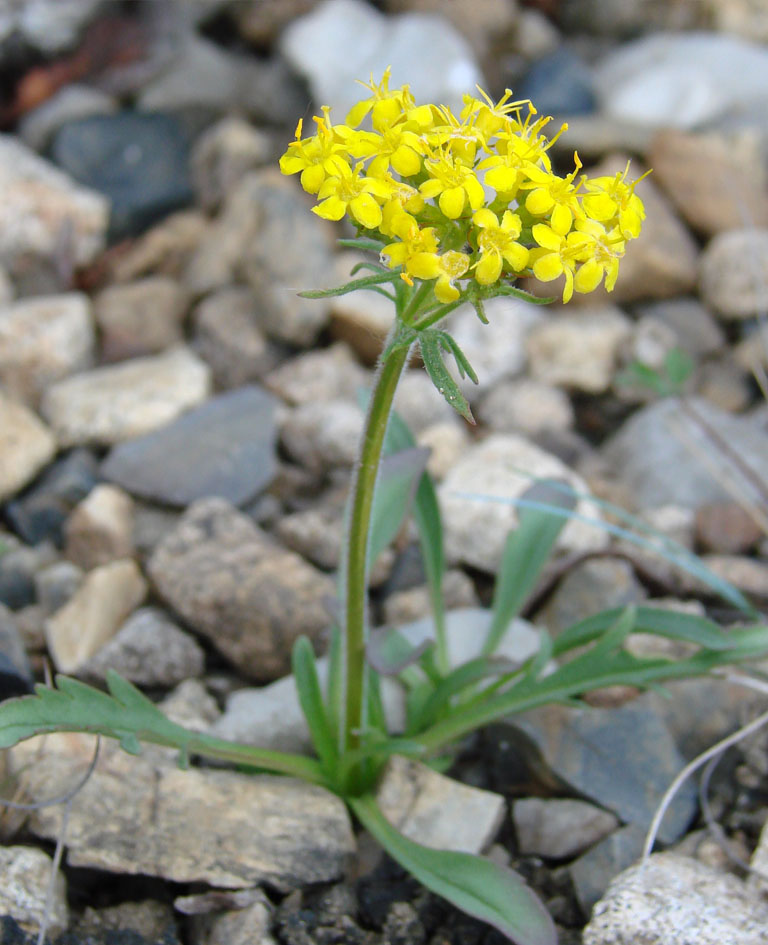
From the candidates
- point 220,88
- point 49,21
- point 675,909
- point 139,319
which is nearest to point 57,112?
point 49,21

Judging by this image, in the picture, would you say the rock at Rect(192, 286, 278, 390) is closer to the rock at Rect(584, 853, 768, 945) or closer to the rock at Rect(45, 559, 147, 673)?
the rock at Rect(45, 559, 147, 673)

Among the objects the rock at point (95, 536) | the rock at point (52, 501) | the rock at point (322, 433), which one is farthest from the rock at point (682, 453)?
the rock at point (52, 501)

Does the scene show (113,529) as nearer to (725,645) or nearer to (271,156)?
(725,645)

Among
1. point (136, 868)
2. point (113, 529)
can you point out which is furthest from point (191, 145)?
point (136, 868)

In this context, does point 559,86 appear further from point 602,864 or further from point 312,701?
point 602,864

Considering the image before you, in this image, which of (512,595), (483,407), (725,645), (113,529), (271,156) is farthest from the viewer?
(271,156)
